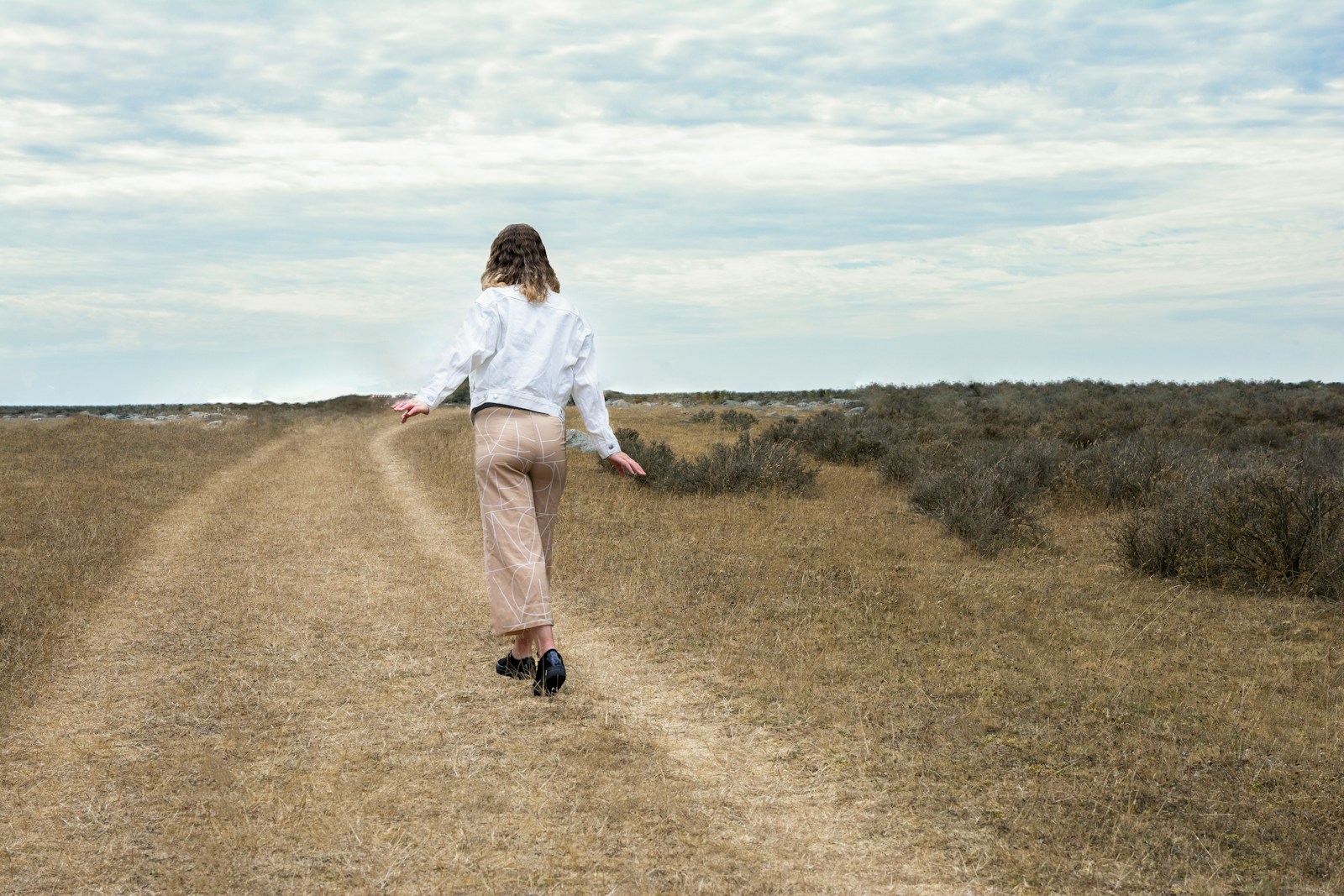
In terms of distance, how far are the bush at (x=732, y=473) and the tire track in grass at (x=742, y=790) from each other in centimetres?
728

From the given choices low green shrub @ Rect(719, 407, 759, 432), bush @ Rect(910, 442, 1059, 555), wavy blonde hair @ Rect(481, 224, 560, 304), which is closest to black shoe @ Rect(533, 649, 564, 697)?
wavy blonde hair @ Rect(481, 224, 560, 304)

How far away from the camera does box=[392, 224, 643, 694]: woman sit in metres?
5.99

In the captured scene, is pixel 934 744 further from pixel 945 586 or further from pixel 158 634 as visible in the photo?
pixel 158 634

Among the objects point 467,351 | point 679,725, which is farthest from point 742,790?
point 467,351

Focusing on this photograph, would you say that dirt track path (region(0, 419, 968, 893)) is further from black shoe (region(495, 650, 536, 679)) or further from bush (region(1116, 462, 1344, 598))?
bush (region(1116, 462, 1344, 598))

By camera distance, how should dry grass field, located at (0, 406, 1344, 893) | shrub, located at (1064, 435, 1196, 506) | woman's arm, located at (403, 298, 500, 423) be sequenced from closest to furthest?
dry grass field, located at (0, 406, 1344, 893) < woman's arm, located at (403, 298, 500, 423) < shrub, located at (1064, 435, 1196, 506)

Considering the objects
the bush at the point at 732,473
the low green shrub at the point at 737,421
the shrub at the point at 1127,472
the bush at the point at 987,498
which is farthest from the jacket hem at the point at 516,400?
the low green shrub at the point at 737,421

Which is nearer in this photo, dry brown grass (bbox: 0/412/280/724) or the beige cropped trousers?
the beige cropped trousers

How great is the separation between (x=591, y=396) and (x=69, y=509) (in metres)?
10.0

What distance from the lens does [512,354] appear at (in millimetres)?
6004

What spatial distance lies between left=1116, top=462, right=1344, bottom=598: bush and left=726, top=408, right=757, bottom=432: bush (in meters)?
17.3

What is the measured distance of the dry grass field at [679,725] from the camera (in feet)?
13.7

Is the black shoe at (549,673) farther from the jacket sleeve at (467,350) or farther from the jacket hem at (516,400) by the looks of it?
the jacket sleeve at (467,350)

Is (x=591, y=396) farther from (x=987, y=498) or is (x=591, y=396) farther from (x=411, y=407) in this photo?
(x=987, y=498)
